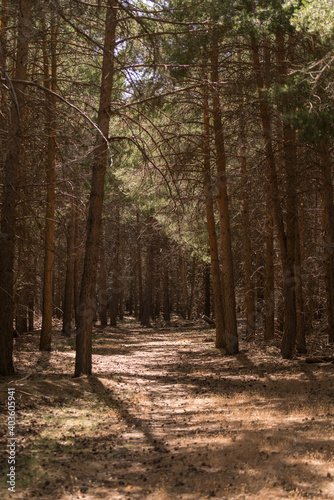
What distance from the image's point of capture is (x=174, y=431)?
7.24 meters

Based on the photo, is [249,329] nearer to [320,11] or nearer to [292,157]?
[292,157]

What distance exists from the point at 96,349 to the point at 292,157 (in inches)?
413

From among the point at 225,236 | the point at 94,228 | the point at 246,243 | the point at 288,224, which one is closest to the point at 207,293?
the point at 246,243

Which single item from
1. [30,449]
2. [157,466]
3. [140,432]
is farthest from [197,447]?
[30,449]

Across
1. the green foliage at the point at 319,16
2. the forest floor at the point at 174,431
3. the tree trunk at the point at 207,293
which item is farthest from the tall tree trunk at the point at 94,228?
the tree trunk at the point at 207,293

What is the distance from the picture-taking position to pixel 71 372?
11828mm

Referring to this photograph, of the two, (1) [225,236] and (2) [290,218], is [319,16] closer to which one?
(2) [290,218]

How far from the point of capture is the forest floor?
502 cm

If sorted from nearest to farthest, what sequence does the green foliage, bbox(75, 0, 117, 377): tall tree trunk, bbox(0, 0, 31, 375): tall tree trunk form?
1. the green foliage
2. bbox(0, 0, 31, 375): tall tree trunk
3. bbox(75, 0, 117, 377): tall tree trunk

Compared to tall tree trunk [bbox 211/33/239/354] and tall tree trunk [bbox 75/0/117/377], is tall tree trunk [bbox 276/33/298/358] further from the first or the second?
tall tree trunk [bbox 75/0/117/377]

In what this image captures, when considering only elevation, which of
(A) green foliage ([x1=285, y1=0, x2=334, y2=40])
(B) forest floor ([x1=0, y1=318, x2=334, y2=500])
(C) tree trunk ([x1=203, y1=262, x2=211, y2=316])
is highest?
(A) green foliage ([x1=285, y1=0, x2=334, y2=40])

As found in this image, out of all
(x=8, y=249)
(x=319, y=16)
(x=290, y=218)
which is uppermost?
(x=319, y=16)

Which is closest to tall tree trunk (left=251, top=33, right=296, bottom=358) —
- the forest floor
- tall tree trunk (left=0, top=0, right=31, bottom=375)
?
the forest floor

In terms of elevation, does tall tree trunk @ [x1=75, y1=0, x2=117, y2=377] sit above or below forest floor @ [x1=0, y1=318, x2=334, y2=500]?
above
